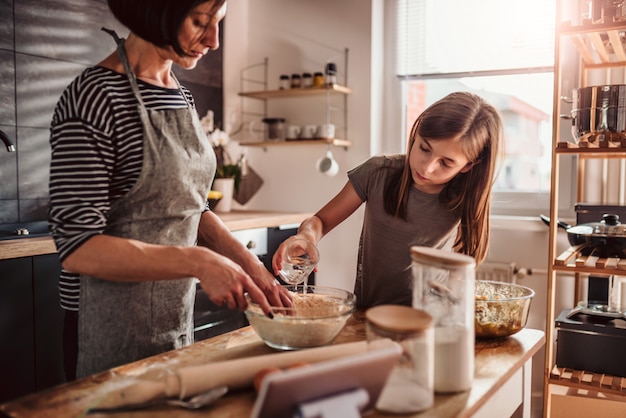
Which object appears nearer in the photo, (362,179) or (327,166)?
(362,179)

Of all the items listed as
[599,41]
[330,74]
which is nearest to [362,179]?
[599,41]

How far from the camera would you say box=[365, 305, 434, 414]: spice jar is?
2.74ft

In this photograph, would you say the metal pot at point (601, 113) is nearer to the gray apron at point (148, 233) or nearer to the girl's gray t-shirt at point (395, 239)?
the girl's gray t-shirt at point (395, 239)

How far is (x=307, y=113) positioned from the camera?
135 inches

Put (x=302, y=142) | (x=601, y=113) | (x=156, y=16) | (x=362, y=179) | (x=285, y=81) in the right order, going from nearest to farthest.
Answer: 1. (x=156, y=16)
2. (x=362, y=179)
3. (x=601, y=113)
4. (x=302, y=142)
5. (x=285, y=81)

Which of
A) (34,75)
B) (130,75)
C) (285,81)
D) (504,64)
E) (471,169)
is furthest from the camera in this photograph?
(285,81)

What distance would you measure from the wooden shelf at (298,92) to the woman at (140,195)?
6.21ft

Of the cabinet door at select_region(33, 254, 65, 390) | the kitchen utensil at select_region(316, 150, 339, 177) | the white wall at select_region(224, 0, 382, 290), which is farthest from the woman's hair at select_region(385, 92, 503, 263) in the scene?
the white wall at select_region(224, 0, 382, 290)

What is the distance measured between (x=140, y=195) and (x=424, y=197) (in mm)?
825

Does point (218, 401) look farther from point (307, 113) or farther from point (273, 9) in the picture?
point (273, 9)

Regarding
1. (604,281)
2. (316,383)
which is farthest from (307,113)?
(316,383)

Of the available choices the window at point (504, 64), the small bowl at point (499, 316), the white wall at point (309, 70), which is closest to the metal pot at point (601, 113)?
the small bowl at point (499, 316)

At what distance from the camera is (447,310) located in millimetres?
925

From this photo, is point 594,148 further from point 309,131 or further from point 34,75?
point 34,75
